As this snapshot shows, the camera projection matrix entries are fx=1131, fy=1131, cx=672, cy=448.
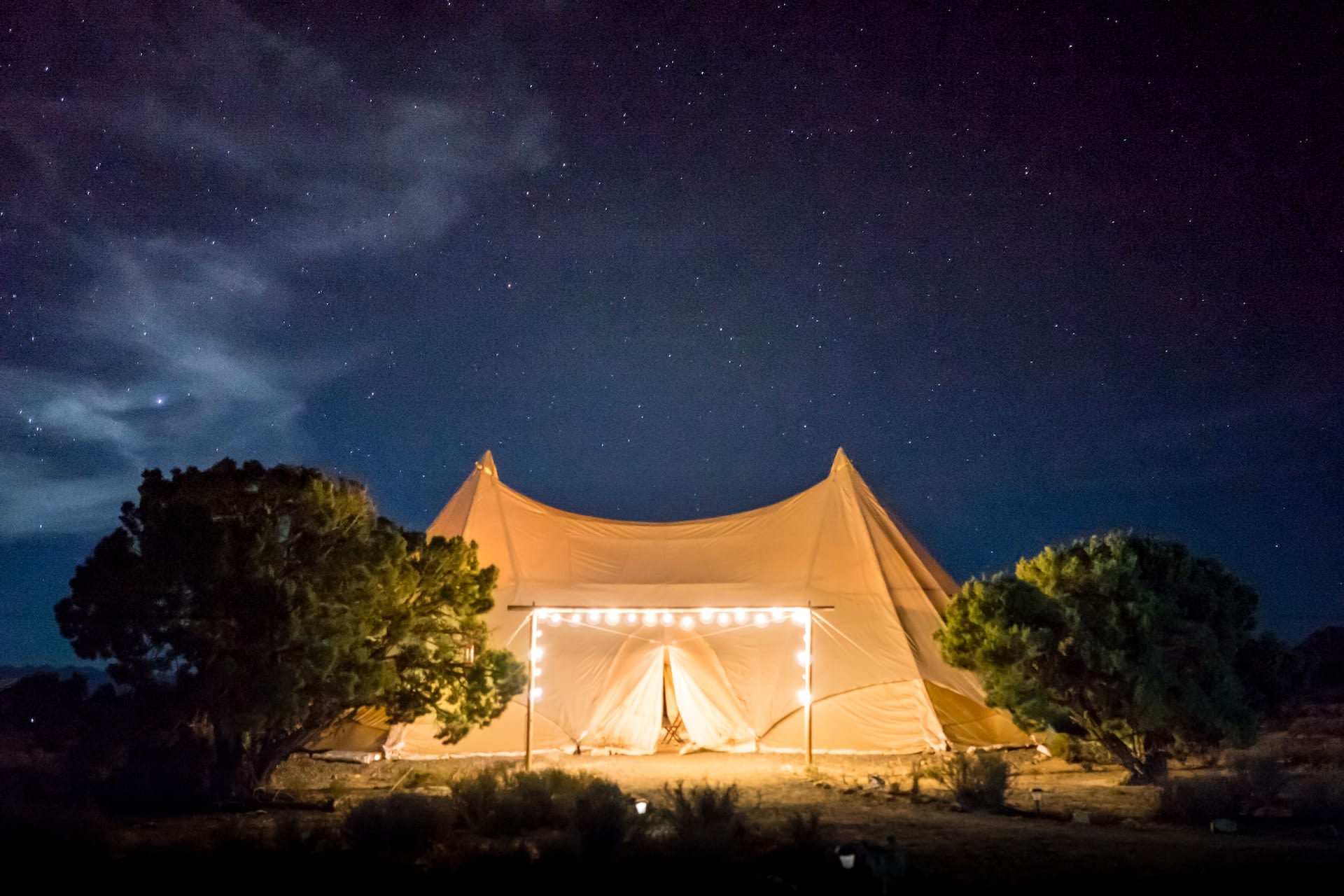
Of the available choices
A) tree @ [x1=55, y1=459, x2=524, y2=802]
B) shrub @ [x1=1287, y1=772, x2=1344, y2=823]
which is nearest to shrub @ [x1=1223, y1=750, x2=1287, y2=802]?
shrub @ [x1=1287, y1=772, x2=1344, y2=823]

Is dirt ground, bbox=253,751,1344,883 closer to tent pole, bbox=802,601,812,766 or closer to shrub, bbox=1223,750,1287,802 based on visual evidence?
tent pole, bbox=802,601,812,766

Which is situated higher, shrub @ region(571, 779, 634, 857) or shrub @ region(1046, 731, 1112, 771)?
shrub @ region(1046, 731, 1112, 771)

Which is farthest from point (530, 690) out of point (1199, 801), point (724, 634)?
point (1199, 801)

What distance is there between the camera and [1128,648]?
1339cm

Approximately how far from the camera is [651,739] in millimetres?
18609

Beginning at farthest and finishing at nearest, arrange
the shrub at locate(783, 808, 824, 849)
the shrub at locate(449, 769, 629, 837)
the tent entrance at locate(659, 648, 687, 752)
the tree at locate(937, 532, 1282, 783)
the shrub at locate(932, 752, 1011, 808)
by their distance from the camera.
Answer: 1. the tent entrance at locate(659, 648, 687, 752)
2. the tree at locate(937, 532, 1282, 783)
3. the shrub at locate(932, 752, 1011, 808)
4. the shrub at locate(449, 769, 629, 837)
5. the shrub at locate(783, 808, 824, 849)

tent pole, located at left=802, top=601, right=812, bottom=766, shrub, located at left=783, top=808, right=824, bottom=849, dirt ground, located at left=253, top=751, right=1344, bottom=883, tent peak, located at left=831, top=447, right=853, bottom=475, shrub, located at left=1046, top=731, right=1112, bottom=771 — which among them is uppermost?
tent peak, located at left=831, top=447, right=853, bottom=475

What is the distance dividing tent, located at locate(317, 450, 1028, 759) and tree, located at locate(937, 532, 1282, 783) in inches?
140

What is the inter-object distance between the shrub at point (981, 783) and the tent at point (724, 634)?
179 inches

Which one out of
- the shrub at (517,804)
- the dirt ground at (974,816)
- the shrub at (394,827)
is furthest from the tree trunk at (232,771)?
the shrub at (394,827)

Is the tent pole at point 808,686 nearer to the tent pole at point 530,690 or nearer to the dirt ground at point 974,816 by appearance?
the dirt ground at point 974,816

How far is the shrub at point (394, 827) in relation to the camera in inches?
344

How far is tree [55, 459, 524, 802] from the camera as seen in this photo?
1116 cm

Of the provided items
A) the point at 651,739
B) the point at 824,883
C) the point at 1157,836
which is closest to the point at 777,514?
the point at 651,739
